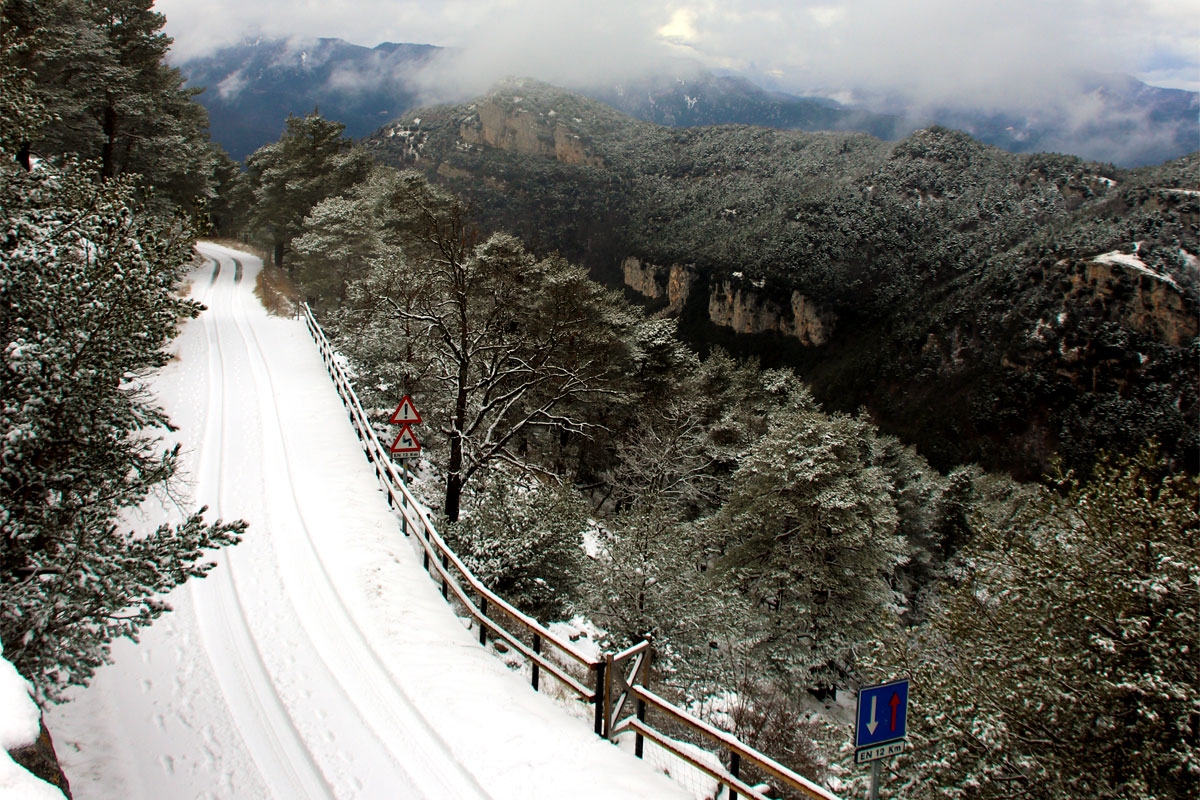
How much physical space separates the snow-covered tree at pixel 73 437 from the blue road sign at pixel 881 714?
213 inches

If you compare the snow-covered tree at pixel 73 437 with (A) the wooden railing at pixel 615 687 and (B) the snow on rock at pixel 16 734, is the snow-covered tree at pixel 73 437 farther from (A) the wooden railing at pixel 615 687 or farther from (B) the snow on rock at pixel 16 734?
(A) the wooden railing at pixel 615 687

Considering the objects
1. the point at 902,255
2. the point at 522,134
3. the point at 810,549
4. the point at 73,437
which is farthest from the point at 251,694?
the point at 522,134

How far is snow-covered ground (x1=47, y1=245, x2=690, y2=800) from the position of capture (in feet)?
21.3

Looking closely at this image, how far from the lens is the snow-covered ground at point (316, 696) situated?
6.50m

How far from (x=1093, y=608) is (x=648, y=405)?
20.6 meters

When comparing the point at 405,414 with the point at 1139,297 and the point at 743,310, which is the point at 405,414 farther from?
the point at 743,310

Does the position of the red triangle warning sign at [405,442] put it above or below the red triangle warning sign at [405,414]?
below

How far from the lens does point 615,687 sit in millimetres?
7535

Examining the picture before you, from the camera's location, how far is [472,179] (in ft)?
488

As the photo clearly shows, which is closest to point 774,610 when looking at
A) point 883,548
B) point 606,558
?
point 883,548

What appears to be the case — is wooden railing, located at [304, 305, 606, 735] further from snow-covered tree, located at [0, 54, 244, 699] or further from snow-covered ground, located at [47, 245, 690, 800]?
snow-covered tree, located at [0, 54, 244, 699]

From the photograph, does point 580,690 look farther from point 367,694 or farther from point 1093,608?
point 1093,608

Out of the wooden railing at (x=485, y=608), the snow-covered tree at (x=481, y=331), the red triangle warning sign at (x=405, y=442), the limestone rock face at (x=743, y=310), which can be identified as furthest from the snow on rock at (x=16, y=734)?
the limestone rock face at (x=743, y=310)

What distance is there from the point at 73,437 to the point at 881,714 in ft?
24.2
